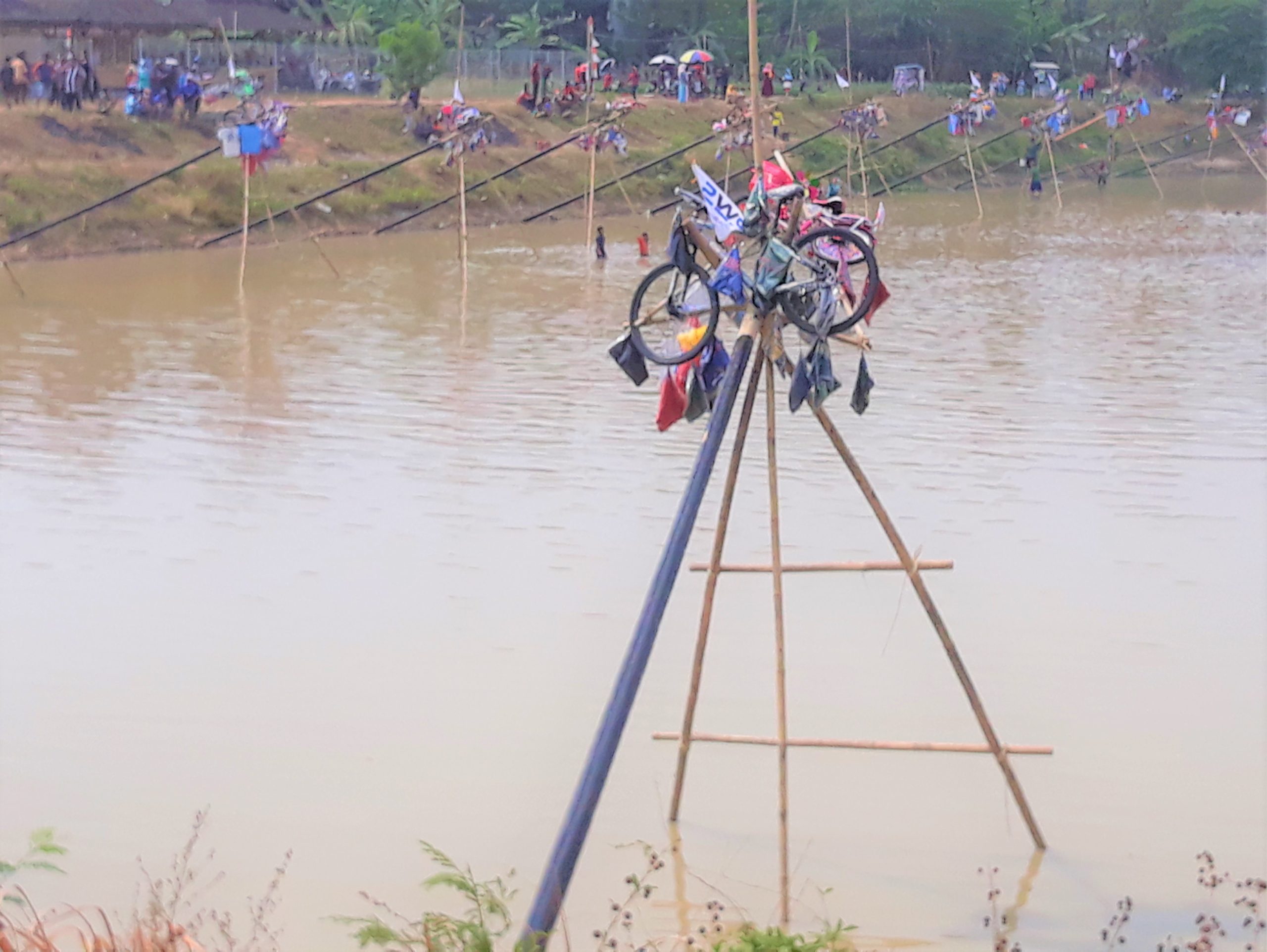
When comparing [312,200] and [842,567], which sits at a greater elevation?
[312,200]

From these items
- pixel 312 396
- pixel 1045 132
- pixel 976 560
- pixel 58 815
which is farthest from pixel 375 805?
pixel 1045 132

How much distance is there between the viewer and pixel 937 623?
19.6 feet

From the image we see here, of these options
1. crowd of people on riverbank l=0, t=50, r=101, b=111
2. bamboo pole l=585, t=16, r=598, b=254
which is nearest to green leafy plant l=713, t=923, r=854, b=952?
bamboo pole l=585, t=16, r=598, b=254

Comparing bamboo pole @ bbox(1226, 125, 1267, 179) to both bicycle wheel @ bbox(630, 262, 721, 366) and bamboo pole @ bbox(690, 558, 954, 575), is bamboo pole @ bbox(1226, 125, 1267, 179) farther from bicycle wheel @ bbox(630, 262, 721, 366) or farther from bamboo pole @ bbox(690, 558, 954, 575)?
bicycle wheel @ bbox(630, 262, 721, 366)

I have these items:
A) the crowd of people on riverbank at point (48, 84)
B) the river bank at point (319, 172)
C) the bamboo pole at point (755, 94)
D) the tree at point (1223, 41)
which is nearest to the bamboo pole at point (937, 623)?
the bamboo pole at point (755, 94)

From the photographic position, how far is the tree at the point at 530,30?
1713 inches

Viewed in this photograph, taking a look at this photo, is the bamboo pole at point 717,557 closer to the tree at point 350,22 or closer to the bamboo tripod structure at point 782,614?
the bamboo tripod structure at point 782,614

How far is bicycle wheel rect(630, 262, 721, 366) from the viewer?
5.59 meters

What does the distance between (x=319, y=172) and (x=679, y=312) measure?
2440 centimetres

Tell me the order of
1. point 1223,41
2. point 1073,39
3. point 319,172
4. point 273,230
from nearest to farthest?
1. point 273,230
2. point 319,172
3. point 1223,41
4. point 1073,39

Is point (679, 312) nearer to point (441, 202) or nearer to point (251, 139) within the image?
point (251, 139)

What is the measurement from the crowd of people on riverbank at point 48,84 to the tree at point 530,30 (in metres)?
15.7

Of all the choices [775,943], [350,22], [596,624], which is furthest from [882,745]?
[350,22]

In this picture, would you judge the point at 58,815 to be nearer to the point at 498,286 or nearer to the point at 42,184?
the point at 498,286
